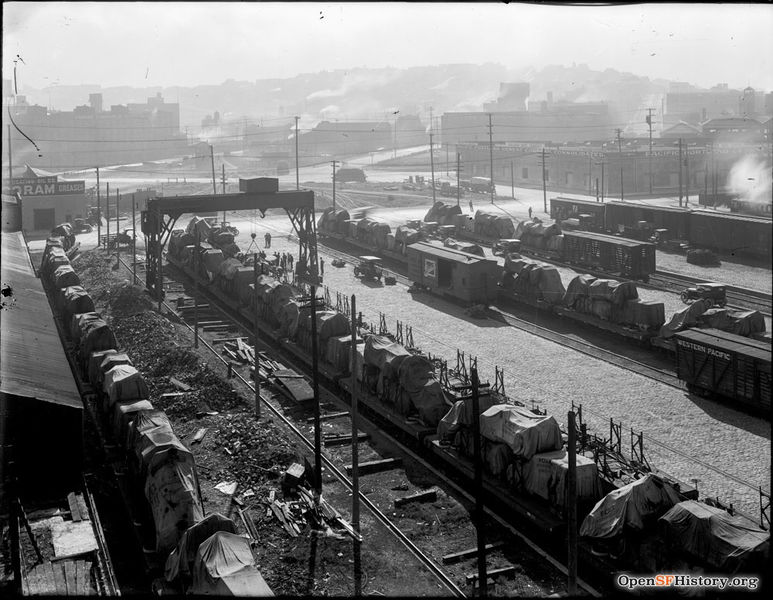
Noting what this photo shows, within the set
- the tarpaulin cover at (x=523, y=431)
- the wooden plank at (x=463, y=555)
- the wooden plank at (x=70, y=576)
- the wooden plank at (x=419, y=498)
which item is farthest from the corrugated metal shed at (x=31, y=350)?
the tarpaulin cover at (x=523, y=431)

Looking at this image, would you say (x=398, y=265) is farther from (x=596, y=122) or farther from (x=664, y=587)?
(x=596, y=122)

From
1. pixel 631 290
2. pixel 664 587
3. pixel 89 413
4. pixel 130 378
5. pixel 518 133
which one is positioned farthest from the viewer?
pixel 518 133

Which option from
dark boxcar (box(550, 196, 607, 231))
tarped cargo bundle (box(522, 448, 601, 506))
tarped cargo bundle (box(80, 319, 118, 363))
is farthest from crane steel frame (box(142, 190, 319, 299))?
tarped cargo bundle (box(522, 448, 601, 506))

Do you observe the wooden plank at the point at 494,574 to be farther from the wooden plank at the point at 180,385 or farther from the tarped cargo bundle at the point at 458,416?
the wooden plank at the point at 180,385

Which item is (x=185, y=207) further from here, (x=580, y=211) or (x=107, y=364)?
(x=580, y=211)

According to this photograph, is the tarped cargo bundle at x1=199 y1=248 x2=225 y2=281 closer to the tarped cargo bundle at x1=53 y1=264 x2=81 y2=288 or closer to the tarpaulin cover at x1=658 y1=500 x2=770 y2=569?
the tarped cargo bundle at x1=53 y1=264 x2=81 y2=288

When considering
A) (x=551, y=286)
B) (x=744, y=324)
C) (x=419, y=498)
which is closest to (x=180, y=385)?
(x=419, y=498)

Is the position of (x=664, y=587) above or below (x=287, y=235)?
below

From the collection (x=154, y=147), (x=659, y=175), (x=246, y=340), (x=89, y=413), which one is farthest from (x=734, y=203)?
(x=154, y=147)
